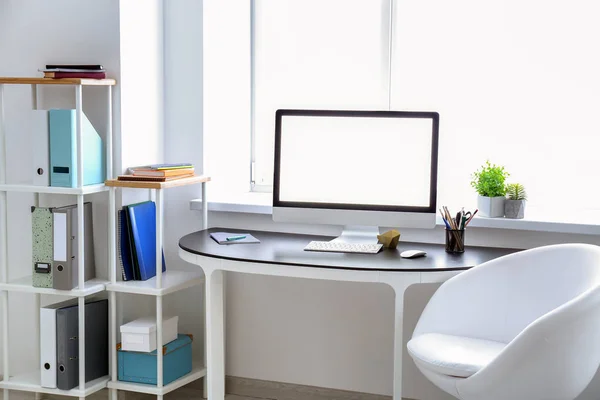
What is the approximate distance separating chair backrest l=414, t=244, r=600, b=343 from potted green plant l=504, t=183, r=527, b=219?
0.33 meters

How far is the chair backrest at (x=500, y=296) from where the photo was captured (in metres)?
2.63

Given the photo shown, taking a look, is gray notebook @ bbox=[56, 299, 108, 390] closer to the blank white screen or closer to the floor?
the floor

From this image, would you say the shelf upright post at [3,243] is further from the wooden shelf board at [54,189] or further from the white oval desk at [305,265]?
the white oval desk at [305,265]

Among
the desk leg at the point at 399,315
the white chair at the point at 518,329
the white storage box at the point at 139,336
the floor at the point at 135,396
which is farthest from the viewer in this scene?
the floor at the point at 135,396

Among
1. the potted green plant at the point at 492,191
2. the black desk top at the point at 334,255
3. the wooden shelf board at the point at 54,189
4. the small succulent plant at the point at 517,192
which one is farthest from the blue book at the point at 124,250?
the small succulent plant at the point at 517,192

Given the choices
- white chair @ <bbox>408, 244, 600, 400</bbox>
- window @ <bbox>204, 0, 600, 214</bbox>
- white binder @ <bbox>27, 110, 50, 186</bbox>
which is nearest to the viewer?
white chair @ <bbox>408, 244, 600, 400</bbox>

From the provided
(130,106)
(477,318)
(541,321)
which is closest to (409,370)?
(477,318)

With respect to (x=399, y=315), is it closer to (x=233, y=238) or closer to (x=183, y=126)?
(x=233, y=238)

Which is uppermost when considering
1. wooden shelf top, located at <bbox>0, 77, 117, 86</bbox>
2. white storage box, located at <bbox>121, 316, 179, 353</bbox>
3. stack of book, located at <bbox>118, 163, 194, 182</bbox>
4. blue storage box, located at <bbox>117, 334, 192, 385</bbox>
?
wooden shelf top, located at <bbox>0, 77, 117, 86</bbox>

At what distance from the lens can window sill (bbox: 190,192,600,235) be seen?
2.87 metres

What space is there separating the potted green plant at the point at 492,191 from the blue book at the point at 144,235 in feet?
4.12

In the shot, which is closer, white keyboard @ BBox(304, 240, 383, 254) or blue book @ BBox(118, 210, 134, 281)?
white keyboard @ BBox(304, 240, 383, 254)

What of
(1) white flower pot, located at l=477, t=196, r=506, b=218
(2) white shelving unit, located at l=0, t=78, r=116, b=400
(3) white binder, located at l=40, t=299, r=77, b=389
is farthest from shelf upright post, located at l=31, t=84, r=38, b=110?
(1) white flower pot, located at l=477, t=196, r=506, b=218

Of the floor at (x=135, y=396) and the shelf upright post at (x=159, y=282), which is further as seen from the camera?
the floor at (x=135, y=396)
